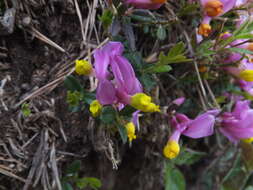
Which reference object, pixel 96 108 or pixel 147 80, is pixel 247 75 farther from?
pixel 96 108

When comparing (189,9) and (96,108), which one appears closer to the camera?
(96,108)

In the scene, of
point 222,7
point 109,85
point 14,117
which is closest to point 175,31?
point 222,7

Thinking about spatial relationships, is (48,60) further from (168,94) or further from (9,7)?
(168,94)

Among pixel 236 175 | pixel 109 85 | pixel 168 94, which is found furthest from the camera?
pixel 236 175

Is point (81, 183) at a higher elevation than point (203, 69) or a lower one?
lower

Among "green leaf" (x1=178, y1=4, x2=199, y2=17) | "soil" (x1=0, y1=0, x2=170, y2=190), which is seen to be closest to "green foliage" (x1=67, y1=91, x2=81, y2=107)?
"soil" (x1=0, y1=0, x2=170, y2=190)

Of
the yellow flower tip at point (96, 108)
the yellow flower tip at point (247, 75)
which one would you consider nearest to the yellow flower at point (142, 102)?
the yellow flower tip at point (96, 108)

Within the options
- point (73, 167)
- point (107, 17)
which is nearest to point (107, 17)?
point (107, 17)
